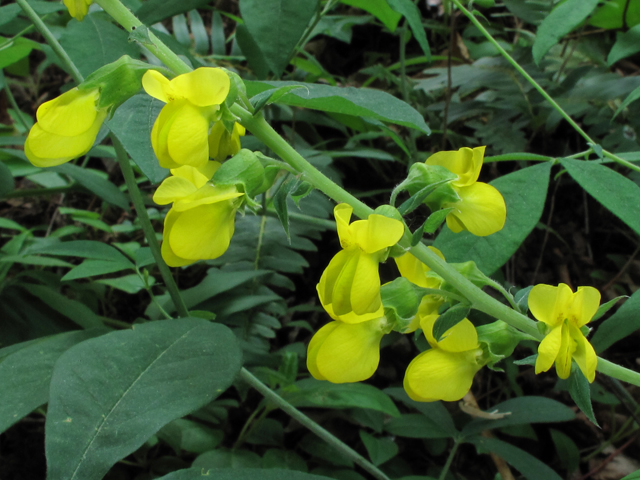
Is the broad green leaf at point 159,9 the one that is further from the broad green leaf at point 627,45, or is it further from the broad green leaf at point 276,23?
the broad green leaf at point 627,45

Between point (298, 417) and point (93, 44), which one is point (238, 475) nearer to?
point (298, 417)

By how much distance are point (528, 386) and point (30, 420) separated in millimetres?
1312

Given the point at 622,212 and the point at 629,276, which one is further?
the point at 629,276

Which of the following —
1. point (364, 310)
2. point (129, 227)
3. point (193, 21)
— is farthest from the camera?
point (193, 21)

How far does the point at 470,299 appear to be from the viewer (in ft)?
2.01

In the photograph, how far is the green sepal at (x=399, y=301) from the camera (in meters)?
0.61

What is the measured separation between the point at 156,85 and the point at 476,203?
1.30ft

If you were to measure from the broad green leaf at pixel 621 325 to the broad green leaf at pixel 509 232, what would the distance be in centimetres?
18

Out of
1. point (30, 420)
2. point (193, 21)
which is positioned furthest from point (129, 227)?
point (193, 21)

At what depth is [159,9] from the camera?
942 millimetres

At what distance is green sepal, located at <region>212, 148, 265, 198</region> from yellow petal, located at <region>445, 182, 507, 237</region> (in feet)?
0.79

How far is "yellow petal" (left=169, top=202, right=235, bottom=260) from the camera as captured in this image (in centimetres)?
55

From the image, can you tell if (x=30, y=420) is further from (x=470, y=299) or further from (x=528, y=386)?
(x=528, y=386)

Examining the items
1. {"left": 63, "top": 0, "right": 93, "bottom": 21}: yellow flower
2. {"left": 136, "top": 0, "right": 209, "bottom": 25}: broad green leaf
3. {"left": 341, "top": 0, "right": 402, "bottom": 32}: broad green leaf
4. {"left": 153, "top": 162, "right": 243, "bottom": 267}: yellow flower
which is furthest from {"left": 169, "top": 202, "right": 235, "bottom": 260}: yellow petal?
{"left": 341, "top": 0, "right": 402, "bottom": 32}: broad green leaf
